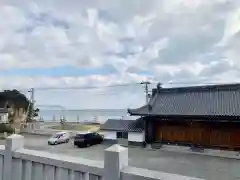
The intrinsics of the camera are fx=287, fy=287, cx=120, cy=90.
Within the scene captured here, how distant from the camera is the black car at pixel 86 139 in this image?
21.7 meters

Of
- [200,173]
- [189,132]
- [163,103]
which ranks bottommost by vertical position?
[200,173]

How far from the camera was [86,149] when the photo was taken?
68.2ft

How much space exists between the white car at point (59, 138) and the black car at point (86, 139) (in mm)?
2017

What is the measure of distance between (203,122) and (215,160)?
2.92 meters

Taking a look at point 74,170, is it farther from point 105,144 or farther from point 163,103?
point 105,144

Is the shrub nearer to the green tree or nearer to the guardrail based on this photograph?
the green tree

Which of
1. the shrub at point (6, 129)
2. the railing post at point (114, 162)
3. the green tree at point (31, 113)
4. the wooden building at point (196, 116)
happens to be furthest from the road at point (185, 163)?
the green tree at point (31, 113)

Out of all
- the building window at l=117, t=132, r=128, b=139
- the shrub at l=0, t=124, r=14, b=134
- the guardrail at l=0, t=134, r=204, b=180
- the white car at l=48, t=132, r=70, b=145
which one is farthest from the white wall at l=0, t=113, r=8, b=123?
the guardrail at l=0, t=134, r=204, b=180

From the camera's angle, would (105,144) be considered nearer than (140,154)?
No

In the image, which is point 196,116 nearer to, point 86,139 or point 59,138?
point 86,139

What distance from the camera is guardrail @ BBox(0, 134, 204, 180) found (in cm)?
203

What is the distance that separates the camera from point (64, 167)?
94.7 inches

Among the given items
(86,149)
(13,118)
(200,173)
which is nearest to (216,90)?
(200,173)

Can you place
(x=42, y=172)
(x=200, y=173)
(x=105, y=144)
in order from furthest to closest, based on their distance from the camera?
1. (x=105, y=144)
2. (x=200, y=173)
3. (x=42, y=172)
